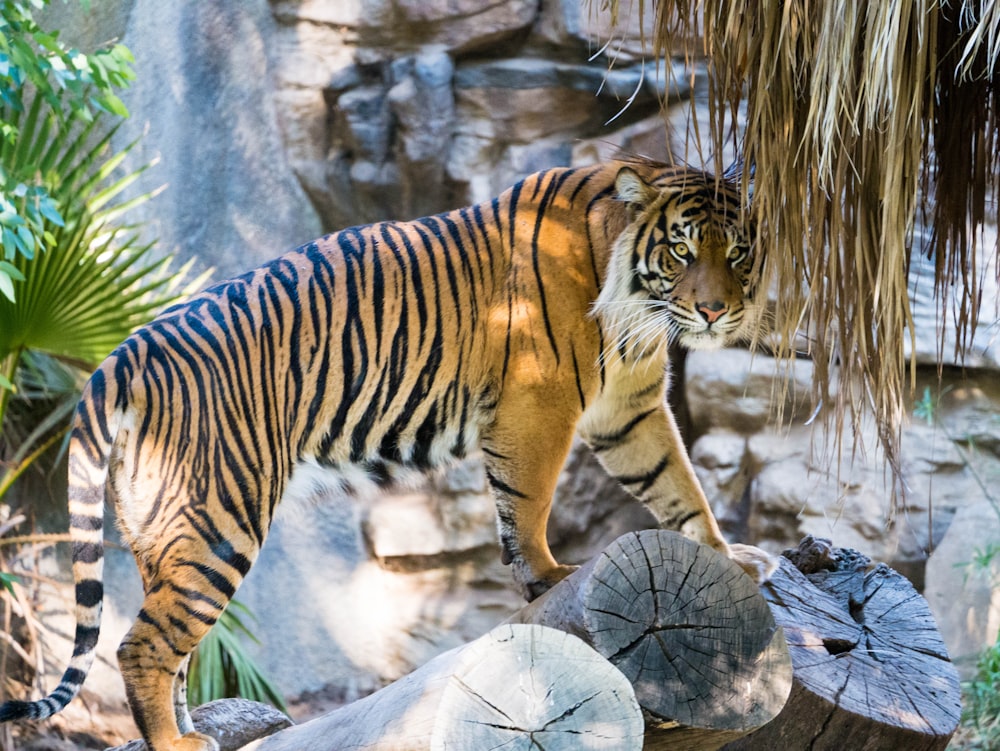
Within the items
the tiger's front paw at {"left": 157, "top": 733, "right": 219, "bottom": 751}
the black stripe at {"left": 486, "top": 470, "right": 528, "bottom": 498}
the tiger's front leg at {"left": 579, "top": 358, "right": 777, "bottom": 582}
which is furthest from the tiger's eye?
the tiger's front paw at {"left": 157, "top": 733, "right": 219, "bottom": 751}

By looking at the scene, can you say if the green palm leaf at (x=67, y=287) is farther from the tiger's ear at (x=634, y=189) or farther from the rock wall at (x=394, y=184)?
the tiger's ear at (x=634, y=189)

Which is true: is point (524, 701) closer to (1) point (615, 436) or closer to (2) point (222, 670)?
(1) point (615, 436)

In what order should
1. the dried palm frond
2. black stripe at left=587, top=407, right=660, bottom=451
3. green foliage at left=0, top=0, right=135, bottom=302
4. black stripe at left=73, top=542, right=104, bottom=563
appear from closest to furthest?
1. the dried palm frond
2. black stripe at left=73, top=542, right=104, bottom=563
3. green foliage at left=0, top=0, right=135, bottom=302
4. black stripe at left=587, top=407, right=660, bottom=451

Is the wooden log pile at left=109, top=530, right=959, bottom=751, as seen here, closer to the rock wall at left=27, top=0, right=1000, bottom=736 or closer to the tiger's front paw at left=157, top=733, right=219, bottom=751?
the tiger's front paw at left=157, top=733, right=219, bottom=751

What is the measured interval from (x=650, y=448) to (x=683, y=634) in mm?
1070

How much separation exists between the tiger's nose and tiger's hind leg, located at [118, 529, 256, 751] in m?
1.53

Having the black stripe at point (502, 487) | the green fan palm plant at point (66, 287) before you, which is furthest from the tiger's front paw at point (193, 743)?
the green fan palm plant at point (66, 287)

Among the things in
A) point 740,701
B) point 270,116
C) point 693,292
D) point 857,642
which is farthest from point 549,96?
point 740,701

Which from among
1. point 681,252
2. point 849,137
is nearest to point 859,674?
point 681,252

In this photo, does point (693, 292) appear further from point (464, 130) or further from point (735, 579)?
point (464, 130)

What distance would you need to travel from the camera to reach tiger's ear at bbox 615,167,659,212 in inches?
130

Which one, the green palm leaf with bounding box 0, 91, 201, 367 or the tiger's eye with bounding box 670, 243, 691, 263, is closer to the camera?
the tiger's eye with bounding box 670, 243, 691, 263

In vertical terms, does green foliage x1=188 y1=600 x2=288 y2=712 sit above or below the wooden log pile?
below

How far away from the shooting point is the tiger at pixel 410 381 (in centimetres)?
299
